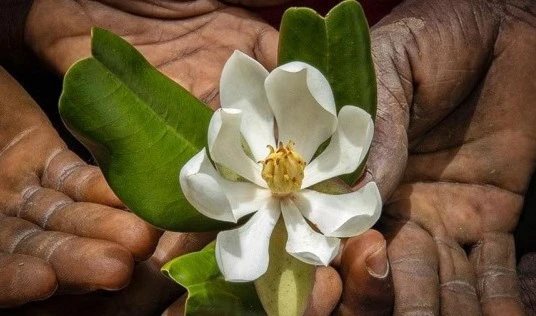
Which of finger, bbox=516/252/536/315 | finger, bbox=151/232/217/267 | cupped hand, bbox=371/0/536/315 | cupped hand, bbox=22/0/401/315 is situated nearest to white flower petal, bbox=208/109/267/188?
finger, bbox=151/232/217/267

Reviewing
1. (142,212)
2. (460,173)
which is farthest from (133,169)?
(460,173)

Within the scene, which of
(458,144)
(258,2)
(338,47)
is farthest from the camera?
(258,2)

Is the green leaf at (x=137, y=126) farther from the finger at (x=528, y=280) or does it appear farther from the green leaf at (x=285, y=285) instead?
the finger at (x=528, y=280)

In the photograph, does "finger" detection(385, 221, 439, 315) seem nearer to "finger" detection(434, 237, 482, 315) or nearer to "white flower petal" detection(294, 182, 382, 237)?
"finger" detection(434, 237, 482, 315)

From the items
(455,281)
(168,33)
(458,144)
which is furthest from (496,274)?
(168,33)

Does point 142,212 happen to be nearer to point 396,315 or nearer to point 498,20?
point 396,315

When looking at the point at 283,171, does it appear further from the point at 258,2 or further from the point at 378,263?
the point at 258,2

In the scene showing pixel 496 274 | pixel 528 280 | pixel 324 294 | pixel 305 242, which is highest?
pixel 305 242
